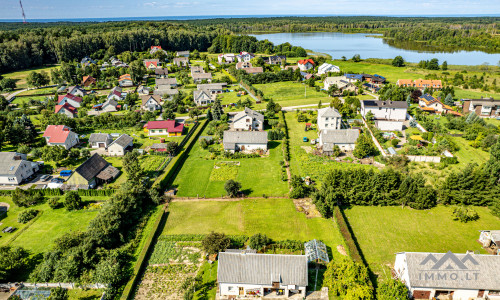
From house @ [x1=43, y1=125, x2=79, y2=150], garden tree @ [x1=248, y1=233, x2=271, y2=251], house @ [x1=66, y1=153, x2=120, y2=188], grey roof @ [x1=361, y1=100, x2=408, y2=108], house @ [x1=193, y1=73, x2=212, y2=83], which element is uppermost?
house @ [x1=193, y1=73, x2=212, y2=83]

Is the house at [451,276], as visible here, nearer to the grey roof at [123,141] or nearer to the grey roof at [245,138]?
the grey roof at [245,138]

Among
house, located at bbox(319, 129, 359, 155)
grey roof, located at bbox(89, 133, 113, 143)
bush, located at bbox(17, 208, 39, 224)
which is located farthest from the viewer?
grey roof, located at bbox(89, 133, 113, 143)

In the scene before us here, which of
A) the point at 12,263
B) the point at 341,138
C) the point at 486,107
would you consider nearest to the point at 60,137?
the point at 12,263

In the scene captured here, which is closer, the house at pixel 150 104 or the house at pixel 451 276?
the house at pixel 451 276

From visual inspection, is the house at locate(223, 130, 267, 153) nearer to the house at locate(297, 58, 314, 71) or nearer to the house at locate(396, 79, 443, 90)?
the house at locate(396, 79, 443, 90)

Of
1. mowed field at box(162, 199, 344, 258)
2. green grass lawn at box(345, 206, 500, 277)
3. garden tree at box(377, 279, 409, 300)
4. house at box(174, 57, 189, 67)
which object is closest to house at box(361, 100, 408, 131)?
green grass lawn at box(345, 206, 500, 277)

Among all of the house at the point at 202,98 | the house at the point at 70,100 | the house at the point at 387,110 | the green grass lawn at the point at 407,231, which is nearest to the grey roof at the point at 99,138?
the house at the point at 202,98

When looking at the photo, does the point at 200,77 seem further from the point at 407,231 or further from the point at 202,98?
the point at 407,231
